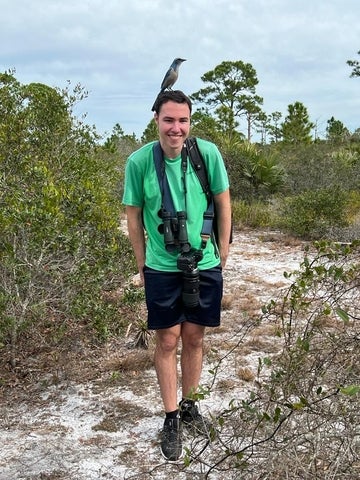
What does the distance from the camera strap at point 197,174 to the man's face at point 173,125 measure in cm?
6

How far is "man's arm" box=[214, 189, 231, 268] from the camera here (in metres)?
2.50

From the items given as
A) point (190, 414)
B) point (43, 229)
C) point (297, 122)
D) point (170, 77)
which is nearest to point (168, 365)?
point (190, 414)

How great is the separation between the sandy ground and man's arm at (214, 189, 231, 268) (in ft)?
2.47

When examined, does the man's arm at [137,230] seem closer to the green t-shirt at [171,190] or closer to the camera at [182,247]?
the green t-shirt at [171,190]

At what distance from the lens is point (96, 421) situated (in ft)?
9.59

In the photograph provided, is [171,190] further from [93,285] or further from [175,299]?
[93,285]

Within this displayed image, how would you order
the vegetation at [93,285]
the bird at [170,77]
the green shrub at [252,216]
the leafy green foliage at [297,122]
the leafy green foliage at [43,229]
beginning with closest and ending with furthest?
the vegetation at [93,285]
the bird at [170,77]
the leafy green foliage at [43,229]
the green shrub at [252,216]
the leafy green foliage at [297,122]

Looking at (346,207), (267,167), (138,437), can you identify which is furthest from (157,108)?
(267,167)

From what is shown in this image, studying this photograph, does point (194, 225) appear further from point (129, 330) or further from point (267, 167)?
point (267, 167)

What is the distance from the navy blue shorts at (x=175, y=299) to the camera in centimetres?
245

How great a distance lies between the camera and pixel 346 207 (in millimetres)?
8766

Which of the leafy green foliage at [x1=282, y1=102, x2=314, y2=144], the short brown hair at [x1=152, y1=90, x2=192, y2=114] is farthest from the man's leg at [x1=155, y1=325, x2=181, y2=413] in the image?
the leafy green foliage at [x1=282, y1=102, x2=314, y2=144]

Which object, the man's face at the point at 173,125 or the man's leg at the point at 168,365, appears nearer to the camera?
the man's face at the point at 173,125

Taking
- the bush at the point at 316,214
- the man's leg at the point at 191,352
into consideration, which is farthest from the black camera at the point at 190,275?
the bush at the point at 316,214
